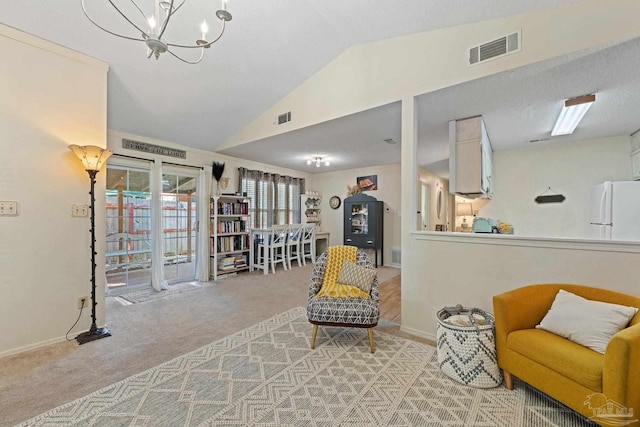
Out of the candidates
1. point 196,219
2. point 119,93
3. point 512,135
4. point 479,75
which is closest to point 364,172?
point 512,135

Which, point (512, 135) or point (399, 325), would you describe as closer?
point (399, 325)

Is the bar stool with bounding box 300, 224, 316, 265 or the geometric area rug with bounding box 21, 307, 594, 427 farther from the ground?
the bar stool with bounding box 300, 224, 316, 265

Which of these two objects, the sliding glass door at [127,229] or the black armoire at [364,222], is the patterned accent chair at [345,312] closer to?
the sliding glass door at [127,229]

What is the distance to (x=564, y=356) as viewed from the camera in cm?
154

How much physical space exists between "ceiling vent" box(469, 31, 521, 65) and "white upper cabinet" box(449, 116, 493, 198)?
38.5 inches

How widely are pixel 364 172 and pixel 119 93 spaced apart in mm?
5055

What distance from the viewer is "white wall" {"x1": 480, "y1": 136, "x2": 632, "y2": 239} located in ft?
13.2

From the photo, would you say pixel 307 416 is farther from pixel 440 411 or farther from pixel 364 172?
pixel 364 172

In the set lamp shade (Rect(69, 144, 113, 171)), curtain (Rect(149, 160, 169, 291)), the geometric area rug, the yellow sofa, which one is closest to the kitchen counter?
the yellow sofa

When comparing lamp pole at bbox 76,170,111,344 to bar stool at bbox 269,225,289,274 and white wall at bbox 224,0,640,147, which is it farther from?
bar stool at bbox 269,225,289,274

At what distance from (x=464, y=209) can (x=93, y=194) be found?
21.0 feet

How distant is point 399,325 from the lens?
2.95 m

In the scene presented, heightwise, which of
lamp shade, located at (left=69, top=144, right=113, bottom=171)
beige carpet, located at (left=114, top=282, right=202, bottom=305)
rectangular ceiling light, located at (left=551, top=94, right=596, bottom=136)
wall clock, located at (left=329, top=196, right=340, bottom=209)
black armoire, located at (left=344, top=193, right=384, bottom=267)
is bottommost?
beige carpet, located at (left=114, top=282, right=202, bottom=305)

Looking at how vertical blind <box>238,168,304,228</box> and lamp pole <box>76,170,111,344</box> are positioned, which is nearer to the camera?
lamp pole <box>76,170,111,344</box>
